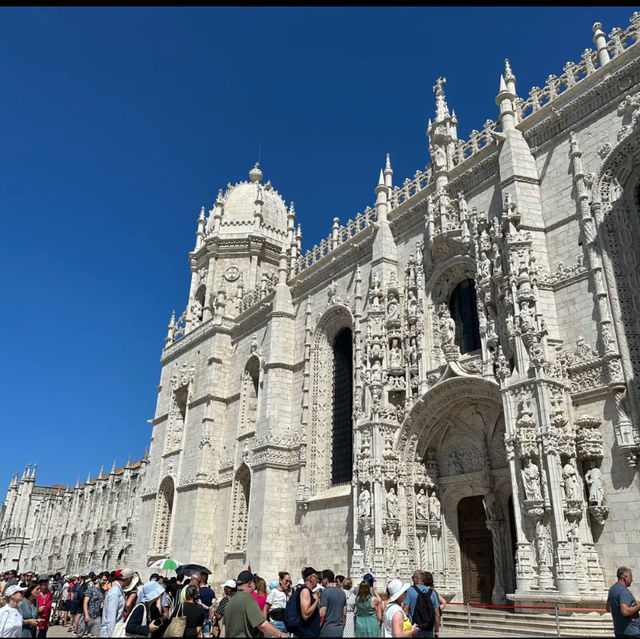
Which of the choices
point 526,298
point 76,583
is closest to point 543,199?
point 526,298

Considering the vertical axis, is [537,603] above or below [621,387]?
below

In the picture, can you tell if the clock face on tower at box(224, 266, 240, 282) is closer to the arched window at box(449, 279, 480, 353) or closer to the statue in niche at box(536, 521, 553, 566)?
the arched window at box(449, 279, 480, 353)

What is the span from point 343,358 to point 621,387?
12.3 metres

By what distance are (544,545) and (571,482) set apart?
60.5 inches

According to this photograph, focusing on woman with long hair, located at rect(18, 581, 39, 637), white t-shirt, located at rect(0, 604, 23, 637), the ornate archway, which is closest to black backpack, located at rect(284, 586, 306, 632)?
white t-shirt, located at rect(0, 604, 23, 637)

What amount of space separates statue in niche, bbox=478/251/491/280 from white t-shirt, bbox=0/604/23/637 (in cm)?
1384

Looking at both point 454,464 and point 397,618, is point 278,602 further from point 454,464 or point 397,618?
point 454,464

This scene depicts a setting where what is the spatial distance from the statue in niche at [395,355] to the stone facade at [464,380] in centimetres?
6

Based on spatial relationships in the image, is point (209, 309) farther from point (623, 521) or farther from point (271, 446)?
point (623, 521)

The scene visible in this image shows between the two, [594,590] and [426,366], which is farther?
[426,366]

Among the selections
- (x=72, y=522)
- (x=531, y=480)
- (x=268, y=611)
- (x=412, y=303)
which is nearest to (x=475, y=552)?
(x=531, y=480)

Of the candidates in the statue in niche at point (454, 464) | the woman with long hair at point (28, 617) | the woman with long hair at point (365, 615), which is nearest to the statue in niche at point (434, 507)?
the statue in niche at point (454, 464)

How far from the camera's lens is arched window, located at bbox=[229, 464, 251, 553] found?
25188 mm

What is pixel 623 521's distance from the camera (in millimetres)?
12695
